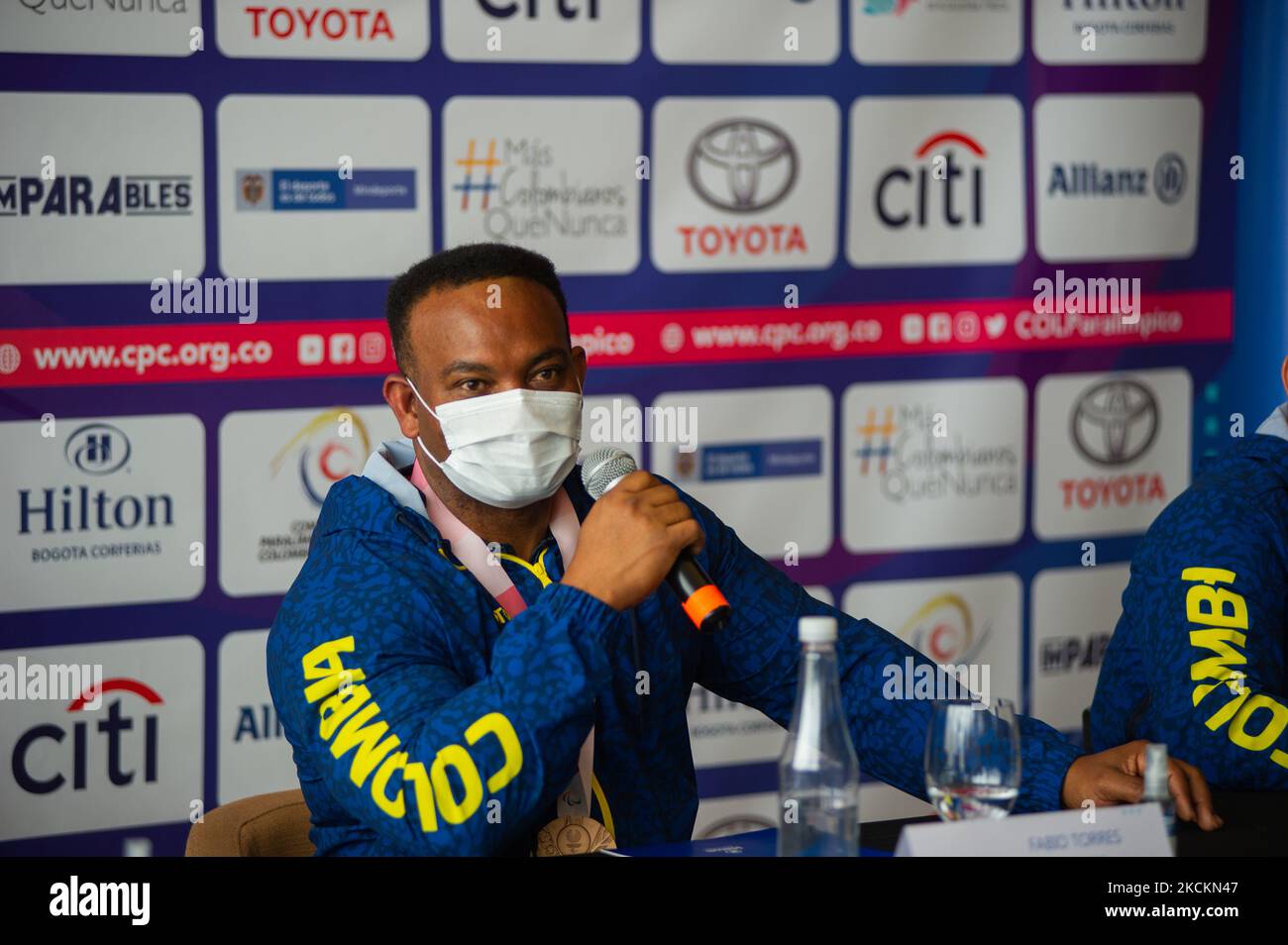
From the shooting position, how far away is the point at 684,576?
1775 millimetres

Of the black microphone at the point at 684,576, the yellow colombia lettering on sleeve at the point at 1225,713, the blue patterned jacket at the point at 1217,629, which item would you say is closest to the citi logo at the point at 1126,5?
the blue patterned jacket at the point at 1217,629

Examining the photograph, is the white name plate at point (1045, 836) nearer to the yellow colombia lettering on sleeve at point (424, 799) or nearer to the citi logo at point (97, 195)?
the yellow colombia lettering on sleeve at point (424, 799)

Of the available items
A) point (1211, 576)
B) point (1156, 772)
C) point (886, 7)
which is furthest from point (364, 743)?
point (886, 7)

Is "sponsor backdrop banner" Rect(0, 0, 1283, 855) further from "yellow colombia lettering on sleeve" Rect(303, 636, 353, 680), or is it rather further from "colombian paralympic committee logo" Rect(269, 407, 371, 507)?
"yellow colombia lettering on sleeve" Rect(303, 636, 353, 680)

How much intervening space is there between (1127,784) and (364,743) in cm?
95

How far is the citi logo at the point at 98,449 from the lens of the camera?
10.6ft

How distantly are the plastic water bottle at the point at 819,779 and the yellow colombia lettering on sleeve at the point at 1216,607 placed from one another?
92 cm

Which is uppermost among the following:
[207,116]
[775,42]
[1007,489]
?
[775,42]

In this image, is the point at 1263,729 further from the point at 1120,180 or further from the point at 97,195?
the point at 97,195

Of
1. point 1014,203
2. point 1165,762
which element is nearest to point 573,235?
point 1014,203

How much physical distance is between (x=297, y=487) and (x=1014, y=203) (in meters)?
2.04
